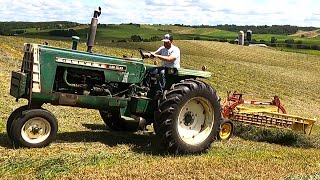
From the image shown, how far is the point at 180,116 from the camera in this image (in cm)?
812

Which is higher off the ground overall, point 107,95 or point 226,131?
point 107,95

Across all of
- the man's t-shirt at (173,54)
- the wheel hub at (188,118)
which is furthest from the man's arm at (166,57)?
the wheel hub at (188,118)

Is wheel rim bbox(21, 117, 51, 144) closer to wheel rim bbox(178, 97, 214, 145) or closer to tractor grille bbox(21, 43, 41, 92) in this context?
tractor grille bbox(21, 43, 41, 92)

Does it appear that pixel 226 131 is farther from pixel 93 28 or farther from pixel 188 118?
pixel 93 28

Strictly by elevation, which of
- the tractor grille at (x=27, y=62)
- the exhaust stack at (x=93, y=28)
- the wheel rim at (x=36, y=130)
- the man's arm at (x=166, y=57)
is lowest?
the wheel rim at (x=36, y=130)

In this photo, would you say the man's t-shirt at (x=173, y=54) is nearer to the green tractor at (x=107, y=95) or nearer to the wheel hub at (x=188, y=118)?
the green tractor at (x=107, y=95)

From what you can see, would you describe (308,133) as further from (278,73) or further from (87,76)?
(278,73)

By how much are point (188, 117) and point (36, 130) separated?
2706 millimetres

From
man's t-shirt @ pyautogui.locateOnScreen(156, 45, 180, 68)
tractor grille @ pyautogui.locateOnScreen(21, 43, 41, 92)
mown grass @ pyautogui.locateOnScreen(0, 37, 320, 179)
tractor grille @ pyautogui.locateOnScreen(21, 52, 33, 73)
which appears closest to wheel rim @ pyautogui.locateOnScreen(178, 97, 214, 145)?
mown grass @ pyautogui.locateOnScreen(0, 37, 320, 179)

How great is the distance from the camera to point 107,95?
8.07 meters

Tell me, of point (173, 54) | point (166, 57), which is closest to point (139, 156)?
point (166, 57)

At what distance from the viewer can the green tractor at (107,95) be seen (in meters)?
7.26

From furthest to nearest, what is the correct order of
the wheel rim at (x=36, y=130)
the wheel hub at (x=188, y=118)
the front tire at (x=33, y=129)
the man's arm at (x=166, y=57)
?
the wheel hub at (x=188, y=118)
the man's arm at (x=166, y=57)
the wheel rim at (x=36, y=130)
the front tire at (x=33, y=129)

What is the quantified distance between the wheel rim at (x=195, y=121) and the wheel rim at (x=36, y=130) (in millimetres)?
2299
